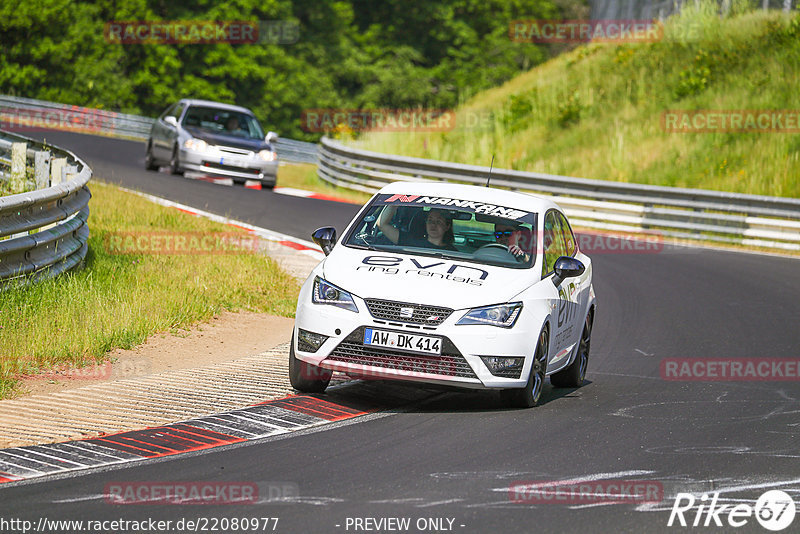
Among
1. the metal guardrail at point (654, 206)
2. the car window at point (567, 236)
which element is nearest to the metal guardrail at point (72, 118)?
the metal guardrail at point (654, 206)

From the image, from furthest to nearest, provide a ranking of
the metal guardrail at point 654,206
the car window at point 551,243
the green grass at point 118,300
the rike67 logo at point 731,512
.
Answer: the metal guardrail at point 654,206, the green grass at point 118,300, the car window at point 551,243, the rike67 logo at point 731,512

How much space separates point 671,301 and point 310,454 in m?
9.56

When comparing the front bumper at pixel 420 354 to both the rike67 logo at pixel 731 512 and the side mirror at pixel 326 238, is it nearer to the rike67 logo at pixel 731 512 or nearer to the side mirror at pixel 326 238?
the side mirror at pixel 326 238

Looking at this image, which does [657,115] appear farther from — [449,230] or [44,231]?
[449,230]

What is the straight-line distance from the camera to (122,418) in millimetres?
8055

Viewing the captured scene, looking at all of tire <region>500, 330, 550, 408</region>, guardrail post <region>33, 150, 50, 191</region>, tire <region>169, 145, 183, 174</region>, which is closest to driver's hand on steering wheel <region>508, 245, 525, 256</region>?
tire <region>500, 330, 550, 408</region>

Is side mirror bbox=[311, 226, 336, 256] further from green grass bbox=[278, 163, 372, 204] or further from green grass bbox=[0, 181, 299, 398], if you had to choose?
green grass bbox=[278, 163, 372, 204]

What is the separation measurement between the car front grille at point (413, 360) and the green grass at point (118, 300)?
249 centimetres

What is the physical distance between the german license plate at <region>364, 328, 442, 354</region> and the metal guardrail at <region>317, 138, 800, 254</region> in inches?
629

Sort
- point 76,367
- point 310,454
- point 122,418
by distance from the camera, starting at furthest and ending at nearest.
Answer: point 76,367 → point 122,418 → point 310,454

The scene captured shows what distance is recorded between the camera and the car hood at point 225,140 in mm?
26328

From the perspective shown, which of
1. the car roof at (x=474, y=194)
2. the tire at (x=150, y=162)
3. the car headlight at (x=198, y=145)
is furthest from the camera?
the tire at (x=150, y=162)

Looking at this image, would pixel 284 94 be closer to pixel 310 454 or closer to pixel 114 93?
pixel 114 93

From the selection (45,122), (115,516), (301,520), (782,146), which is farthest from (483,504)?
(45,122)
